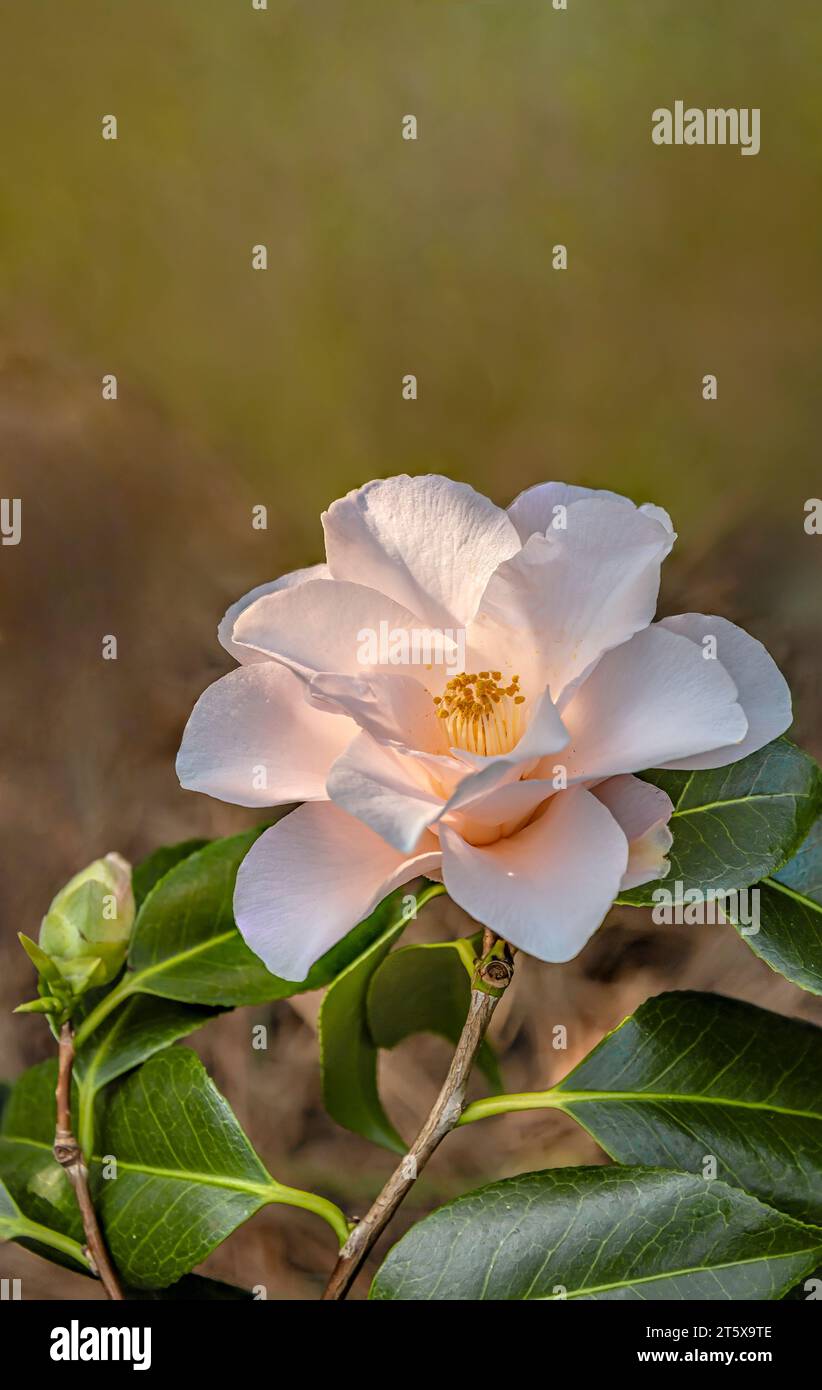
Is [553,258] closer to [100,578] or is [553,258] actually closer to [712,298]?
[712,298]

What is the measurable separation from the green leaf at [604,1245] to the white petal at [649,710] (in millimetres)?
107

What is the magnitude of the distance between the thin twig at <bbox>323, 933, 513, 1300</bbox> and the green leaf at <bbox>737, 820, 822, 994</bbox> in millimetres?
65

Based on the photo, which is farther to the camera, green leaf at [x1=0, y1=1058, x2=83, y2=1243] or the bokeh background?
the bokeh background

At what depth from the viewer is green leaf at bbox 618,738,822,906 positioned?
0.29 meters

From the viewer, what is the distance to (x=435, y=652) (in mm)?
306

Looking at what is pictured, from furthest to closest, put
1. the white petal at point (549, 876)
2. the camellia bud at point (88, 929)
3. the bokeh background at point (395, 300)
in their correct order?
the bokeh background at point (395, 300)
the camellia bud at point (88, 929)
the white petal at point (549, 876)

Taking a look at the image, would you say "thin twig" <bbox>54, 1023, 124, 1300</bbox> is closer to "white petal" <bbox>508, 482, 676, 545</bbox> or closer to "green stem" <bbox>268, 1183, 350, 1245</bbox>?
"green stem" <bbox>268, 1183, 350, 1245</bbox>

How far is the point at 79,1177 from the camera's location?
1.10ft

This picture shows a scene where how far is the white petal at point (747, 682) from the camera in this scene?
11.0 inches

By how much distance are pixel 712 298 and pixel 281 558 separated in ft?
1.01

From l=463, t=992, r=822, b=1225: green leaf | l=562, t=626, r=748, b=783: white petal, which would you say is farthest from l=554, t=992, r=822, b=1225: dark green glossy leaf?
l=562, t=626, r=748, b=783: white petal

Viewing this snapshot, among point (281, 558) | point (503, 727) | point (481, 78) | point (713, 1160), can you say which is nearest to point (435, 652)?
point (503, 727)

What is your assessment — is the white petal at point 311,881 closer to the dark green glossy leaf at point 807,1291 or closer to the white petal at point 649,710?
the white petal at point 649,710

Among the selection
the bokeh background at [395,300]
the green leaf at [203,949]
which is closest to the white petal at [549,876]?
the green leaf at [203,949]
